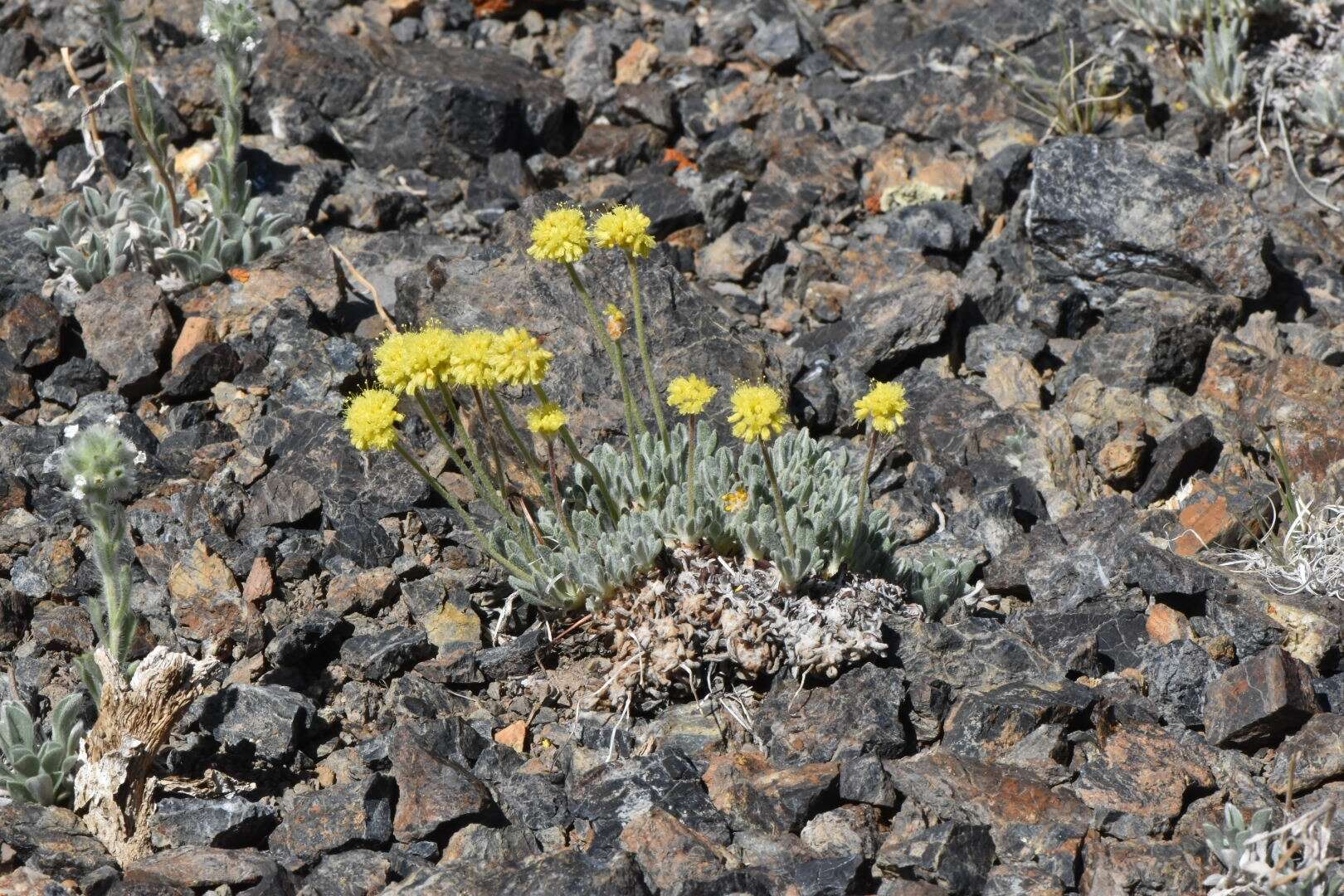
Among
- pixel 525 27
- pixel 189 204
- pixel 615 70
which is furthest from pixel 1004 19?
pixel 189 204

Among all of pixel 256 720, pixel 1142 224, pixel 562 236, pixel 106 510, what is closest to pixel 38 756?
pixel 256 720

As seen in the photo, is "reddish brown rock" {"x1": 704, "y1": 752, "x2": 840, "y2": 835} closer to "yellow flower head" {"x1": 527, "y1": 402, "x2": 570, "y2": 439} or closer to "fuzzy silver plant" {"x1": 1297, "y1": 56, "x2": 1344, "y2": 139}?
"yellow flower head" {"x1": 527, "y1": 402, "x2": 570, "y2": 439}

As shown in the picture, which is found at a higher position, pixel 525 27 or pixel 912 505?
pixel 525 27

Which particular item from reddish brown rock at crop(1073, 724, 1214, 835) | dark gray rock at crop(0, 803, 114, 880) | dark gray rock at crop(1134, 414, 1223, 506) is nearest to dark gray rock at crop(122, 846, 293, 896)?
dark gray rock at crop(0, 803, 114, 880)

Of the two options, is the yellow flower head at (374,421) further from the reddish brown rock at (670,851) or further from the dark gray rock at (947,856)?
the dark gray rock at (947,856)

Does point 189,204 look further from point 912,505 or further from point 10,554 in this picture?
point 912,505

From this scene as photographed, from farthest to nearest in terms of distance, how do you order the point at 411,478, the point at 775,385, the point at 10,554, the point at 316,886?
the point at 775,385
the point at 411,478
the point at 10,554
the point at 316,886

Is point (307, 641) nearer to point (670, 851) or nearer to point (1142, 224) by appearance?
point (670, 851)
